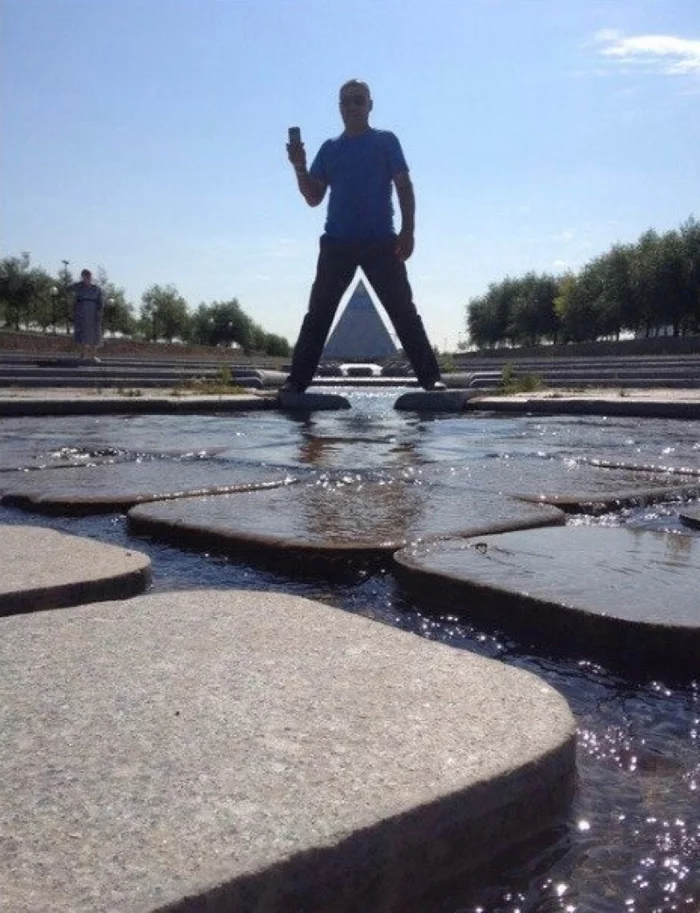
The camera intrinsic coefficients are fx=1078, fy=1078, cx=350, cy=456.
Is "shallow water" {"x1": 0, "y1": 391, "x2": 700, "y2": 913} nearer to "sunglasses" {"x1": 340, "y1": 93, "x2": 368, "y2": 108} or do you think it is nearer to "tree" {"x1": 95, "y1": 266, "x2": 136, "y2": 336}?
"sunglasses" {"x1": 340, "y1": 93, "x2": 368, "y2": 108}

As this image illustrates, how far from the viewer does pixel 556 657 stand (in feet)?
5.63

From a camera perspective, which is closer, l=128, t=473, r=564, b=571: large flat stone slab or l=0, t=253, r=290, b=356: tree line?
l=128, t=473, r=564, b=571: large flat stone slab

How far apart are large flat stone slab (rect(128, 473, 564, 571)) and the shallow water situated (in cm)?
6

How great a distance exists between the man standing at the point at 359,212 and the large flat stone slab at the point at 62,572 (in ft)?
22.9

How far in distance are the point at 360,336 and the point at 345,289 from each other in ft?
122

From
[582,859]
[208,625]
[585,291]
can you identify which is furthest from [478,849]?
[585,291]

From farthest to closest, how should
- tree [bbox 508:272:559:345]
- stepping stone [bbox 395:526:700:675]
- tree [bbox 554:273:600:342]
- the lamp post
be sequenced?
tree [bbox 508:272:559:345]
tree [bbox 554:273:600:342]
the lamp post
stepping stone [bbox 395:526:700:675]

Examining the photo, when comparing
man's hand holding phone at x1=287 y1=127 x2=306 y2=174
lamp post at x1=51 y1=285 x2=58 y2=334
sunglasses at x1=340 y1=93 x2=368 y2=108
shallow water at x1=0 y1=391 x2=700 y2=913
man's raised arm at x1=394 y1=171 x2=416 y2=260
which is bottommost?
shallow water at x1=0 y1=391 x2=700 y2=913

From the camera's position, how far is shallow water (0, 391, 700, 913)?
3.45ft

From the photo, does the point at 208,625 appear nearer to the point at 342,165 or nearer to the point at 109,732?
the point at 109,732

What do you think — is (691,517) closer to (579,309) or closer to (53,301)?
(53,301)

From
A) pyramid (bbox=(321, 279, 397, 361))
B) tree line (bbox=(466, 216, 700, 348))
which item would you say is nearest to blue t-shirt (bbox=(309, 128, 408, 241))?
pyramid (bbox=(321, 279, 397, 361))

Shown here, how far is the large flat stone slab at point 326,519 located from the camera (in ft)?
7.78

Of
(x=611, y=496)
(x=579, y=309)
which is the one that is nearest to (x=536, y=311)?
(x=579, y=309)
